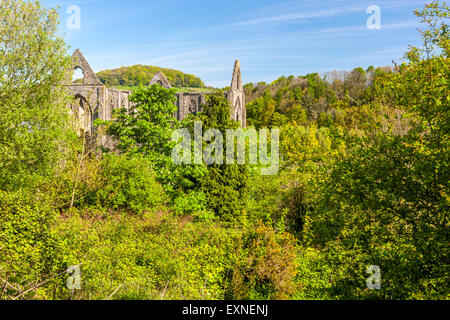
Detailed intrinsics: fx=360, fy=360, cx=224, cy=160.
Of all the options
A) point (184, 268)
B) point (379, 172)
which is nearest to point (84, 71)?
point (184, 268)

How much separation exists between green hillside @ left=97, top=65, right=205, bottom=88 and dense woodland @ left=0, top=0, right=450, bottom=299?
2215 inches

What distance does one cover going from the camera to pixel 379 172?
30.8ft

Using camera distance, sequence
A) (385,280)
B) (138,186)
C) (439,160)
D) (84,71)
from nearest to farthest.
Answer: (439,160) < (385,280) < (138,186) < (84,71)

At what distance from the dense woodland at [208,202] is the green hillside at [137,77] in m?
56.3

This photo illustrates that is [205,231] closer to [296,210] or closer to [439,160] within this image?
[296,210]

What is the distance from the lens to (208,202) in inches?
980

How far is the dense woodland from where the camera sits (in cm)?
894

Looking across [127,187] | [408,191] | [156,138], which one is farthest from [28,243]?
[156,138]

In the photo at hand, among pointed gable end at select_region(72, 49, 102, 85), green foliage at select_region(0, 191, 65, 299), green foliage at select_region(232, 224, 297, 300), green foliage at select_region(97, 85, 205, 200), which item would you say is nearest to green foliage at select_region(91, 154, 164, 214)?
green foliage at select_region(97, 85, 205, 200)

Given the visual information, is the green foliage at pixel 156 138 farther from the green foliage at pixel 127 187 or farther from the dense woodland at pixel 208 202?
the green foliage at pixel 127 187

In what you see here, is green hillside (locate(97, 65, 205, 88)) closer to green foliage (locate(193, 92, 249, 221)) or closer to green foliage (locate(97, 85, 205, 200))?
green foliage (locate(97, 85, 205, 200))

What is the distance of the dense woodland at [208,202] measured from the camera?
8.94 m

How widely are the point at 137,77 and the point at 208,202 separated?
237 feet
